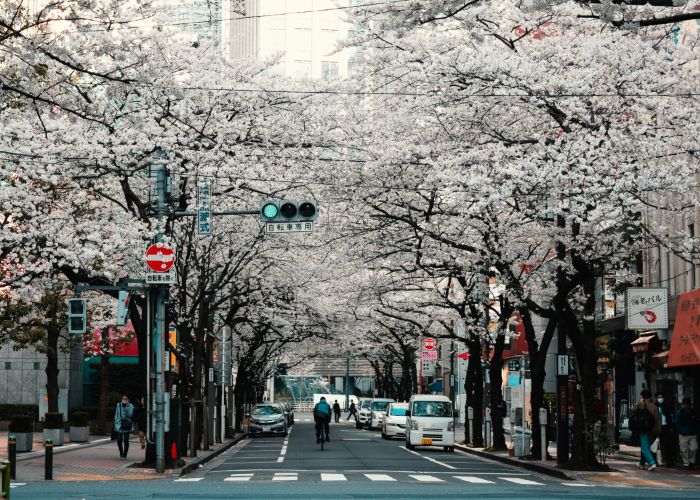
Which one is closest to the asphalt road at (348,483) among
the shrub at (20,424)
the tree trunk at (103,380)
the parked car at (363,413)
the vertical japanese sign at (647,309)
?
the shrub at (20,424)

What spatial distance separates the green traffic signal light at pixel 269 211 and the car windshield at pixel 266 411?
34.1 m

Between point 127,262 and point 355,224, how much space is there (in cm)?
678

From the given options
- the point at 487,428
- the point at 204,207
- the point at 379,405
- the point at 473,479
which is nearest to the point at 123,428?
the point at 204,207

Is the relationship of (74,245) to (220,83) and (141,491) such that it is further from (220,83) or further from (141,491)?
(141,491)

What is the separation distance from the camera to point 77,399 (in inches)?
2525

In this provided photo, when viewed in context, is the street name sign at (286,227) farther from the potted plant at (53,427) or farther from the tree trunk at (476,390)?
the tree trunk at (476,390)

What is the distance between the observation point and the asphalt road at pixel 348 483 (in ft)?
61.1

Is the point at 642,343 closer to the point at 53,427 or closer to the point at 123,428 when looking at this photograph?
the point at 123,428

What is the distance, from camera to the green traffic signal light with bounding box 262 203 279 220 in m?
22.2

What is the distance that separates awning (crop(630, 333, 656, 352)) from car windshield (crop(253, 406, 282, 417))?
22.0m

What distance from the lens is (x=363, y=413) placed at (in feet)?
228

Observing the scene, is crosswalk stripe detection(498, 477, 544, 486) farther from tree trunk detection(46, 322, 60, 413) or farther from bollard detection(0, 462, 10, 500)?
tree trunk detection(46, 322, 60, 413)

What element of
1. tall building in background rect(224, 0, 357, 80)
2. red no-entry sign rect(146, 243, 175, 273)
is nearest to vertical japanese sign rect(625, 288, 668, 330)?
red no-entry sign rect(146, 243, 175, 273)

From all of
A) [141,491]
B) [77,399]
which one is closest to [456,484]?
[141,491]
